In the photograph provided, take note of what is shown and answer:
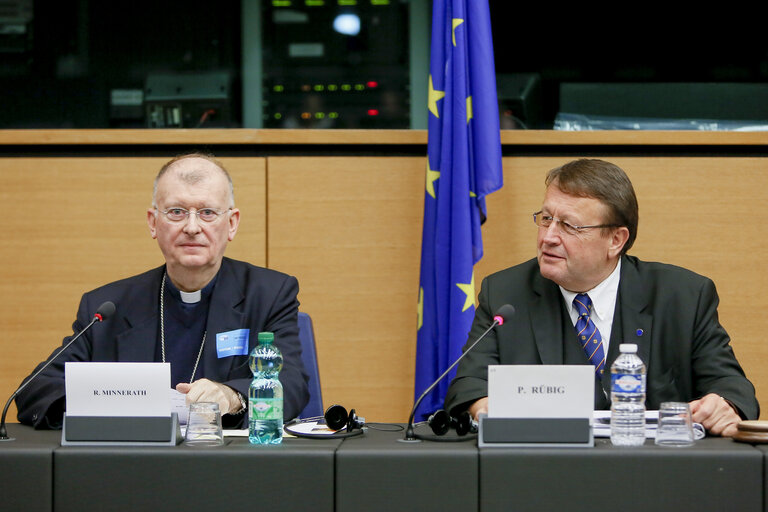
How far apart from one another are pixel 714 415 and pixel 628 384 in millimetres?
292

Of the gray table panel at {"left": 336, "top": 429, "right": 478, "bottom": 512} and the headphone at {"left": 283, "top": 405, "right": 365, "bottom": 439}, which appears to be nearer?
the gray table panel at {"left": 336, "top": 429, "right": 478, "bottom": 512}

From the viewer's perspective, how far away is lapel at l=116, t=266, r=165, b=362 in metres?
2.30

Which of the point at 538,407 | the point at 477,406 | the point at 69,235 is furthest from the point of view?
the point at 69,235

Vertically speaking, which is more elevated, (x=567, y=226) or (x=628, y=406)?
(x=567, y=226)

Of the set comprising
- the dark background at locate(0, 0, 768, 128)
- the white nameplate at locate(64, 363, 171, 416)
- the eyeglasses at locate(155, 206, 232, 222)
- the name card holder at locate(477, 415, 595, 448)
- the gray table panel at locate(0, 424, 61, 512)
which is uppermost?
the dark background at locate(0, 0, 768, 128)

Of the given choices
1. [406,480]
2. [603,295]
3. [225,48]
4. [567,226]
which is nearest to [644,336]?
[603,295]

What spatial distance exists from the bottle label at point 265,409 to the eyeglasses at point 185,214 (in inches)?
30.8

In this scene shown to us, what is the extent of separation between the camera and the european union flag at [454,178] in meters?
2.86

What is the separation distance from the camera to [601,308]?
90.5 inches

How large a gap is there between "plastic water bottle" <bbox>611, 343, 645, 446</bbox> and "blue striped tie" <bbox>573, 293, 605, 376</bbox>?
17.6 inches

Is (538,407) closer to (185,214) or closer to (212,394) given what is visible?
(212,394)

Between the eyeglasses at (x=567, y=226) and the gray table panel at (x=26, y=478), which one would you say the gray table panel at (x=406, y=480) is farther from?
the eyeglasses at (x=567, y=226)

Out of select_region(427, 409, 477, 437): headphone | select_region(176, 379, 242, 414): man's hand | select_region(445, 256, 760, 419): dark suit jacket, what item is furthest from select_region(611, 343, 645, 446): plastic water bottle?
select_region(176, 379, 242, 414): man's hand

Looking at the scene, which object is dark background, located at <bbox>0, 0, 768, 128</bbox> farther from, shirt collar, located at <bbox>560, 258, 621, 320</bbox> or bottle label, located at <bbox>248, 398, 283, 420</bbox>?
bottle label, located at <bbox>248, 398, 283, 420</bbox>
